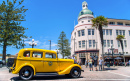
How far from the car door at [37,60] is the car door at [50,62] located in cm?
27

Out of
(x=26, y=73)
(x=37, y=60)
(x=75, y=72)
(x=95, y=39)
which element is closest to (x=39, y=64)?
(x=37, y=60)

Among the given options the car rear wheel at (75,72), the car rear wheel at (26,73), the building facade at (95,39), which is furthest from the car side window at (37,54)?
the building facade at (95,39)

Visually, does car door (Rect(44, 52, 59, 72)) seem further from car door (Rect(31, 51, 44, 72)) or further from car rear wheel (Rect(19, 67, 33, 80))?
car rear wheel (Rect(19, 67, 33, 80))

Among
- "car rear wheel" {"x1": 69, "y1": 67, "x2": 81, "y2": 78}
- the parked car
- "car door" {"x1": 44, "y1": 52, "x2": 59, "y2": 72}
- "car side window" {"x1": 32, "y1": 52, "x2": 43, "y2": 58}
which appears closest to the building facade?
"car rear wheel" {"x1": 69, "y1": 67, "x2": 81, "y2": 78}

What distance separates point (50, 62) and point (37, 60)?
903 mm

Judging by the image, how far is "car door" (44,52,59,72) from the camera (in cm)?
779

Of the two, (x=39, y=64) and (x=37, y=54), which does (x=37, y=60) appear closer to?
(x=39, y=64)

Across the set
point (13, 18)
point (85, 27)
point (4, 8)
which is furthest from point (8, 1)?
point (85, 27)

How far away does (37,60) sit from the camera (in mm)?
7602

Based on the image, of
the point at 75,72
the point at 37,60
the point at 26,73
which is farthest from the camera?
the point at 75,72

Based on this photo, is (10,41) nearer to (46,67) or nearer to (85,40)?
(46,67)

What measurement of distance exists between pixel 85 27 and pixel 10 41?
950 inches

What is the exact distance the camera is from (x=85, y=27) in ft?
125

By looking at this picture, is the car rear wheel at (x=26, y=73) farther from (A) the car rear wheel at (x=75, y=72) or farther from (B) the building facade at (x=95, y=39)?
(B) the building facade at (x=95, y=39)
